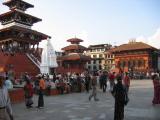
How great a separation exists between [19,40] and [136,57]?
110ft

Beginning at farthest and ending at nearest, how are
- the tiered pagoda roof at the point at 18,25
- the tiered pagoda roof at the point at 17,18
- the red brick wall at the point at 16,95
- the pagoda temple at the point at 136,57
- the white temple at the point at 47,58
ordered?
the pagoda temple at the point at 136,57 < the tiered pagoda roof at the point at 17,18 < the tiered pagoda roof at the point at 18,25 < the white temple at the point at 47,58 < the red brick wall at the point at 16,95

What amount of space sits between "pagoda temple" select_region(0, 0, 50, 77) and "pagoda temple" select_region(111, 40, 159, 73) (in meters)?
26.0

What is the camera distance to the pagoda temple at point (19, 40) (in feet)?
114

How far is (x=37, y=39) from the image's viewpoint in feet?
160

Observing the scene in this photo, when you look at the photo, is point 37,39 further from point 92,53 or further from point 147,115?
point 92,53

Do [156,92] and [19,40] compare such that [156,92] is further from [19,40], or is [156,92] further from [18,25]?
[18,25]

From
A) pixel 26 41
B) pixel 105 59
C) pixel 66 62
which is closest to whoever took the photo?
pixel 26 41

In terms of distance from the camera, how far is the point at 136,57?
6975 centimetres

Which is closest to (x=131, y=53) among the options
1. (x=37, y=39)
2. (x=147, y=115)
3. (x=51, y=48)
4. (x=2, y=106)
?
(x=37, y=39)

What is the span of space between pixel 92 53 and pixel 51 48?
7026 cm

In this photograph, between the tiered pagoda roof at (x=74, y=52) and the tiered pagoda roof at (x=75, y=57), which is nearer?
the tiered pagoda roof at (x=75, y=57)

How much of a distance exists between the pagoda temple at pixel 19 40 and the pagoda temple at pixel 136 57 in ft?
85.3

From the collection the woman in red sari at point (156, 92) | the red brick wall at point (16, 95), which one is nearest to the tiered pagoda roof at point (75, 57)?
the red brick wall at point (16, 95)

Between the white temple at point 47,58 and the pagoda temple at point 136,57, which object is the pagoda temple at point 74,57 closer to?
the pagoda temple at point 136,57
